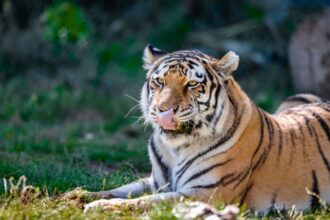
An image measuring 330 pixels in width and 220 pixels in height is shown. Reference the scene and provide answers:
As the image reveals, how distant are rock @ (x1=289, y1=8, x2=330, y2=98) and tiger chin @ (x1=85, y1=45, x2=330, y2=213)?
18.7ft

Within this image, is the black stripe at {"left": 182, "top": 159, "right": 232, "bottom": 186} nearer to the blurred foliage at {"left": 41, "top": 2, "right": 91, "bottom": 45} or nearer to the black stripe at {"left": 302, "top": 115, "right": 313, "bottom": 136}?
the black stripe at {"left": 302, "top": 115, "right": 313, "bottom": 136}

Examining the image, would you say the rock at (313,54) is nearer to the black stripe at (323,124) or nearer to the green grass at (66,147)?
the green grass at (66,147)

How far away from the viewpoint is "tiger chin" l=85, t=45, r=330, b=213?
6.12m

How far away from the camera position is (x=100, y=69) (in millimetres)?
13781

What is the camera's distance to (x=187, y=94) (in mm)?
6109

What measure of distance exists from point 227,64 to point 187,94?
449 mm

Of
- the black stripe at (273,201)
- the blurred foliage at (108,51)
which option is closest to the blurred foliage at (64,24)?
the blurred foliage at (108,51)

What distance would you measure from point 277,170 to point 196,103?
89cm

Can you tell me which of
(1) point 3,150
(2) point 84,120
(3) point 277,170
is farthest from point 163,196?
(2) point 84,120

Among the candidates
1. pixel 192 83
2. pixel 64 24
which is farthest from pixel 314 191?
pixel 64 24

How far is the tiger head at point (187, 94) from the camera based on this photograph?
6.01 metres

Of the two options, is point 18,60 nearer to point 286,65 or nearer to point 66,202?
point 286,65

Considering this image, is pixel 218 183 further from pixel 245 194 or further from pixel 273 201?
pixel 273 201

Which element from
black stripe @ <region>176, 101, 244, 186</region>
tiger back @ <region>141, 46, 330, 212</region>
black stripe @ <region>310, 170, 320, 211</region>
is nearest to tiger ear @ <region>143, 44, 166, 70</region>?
tiger back @ <region>141, 46, 330, 212</region>
